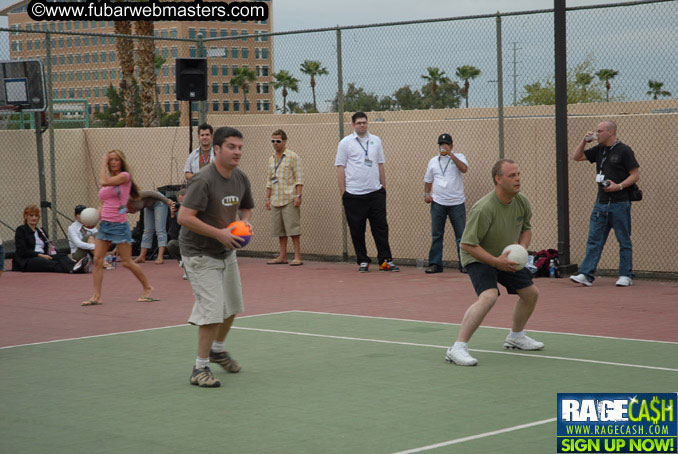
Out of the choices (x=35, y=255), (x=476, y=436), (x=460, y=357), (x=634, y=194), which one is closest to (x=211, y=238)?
(x=460, y=357)

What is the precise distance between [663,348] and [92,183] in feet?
48.0

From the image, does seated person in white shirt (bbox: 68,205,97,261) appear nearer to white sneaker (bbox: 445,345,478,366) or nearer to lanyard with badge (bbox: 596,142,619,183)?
lanyard with badge (bbox: 596,142,619,183)

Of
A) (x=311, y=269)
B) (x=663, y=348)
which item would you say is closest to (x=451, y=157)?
(x=311, y=269)

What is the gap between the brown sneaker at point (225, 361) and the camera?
27.1 ft

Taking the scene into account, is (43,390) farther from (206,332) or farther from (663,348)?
(663,348)

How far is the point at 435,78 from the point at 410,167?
5.49 feet

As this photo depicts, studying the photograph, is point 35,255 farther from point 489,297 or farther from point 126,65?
point 126,65

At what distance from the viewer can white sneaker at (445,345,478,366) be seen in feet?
27.2

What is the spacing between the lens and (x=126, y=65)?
100 feet

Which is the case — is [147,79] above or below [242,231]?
above

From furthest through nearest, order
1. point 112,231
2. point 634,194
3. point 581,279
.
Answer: point 581,279 → point 634,194 → point 112,231

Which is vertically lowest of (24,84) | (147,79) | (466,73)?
(466,73)

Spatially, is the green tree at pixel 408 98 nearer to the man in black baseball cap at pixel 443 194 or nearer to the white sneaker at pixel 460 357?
the man in black baseball cap at pixel 443 194

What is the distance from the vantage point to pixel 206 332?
7.82 meters
